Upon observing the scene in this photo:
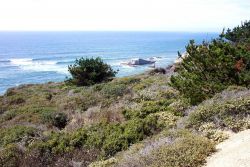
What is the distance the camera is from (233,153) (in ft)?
25.2

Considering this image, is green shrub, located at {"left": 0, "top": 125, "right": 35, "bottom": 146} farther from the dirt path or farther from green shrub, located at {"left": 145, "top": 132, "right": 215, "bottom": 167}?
the dirt path

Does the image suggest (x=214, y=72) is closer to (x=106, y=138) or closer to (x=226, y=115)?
(x=226, y=115)

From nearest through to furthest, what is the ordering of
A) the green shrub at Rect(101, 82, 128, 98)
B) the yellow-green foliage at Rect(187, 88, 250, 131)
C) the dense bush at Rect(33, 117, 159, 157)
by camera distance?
1. the yellow-green foliage at Rect(187, 88, 250, 131)
2. the dense bush at Rect(33, 117, 159, 157)
3. the green shrub at Rect(101, 82, 128, 98)

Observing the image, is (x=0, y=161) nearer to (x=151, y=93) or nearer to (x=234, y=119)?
(x=234, y=119)

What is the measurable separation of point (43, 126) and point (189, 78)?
6083mm

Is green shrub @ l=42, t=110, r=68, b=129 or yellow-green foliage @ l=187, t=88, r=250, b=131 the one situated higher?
yellow-green foliage @ l=187, t=88, r=250, b=131

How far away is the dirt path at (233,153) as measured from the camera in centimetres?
721

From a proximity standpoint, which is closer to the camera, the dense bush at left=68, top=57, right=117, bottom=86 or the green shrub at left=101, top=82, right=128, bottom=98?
the green shrub at left=101, top=82, right=128, bottom=98

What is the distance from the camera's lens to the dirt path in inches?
A: 284

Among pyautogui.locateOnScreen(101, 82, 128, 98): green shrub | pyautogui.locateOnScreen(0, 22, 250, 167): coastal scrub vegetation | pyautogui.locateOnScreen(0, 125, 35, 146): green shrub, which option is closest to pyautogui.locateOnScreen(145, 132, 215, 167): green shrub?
pyautogui.locateOnScreen(0, 22, 250, 167): coastal scrub vegetation

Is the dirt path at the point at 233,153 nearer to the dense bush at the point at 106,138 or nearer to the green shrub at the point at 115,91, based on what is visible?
the dense bush at the point at 106,138

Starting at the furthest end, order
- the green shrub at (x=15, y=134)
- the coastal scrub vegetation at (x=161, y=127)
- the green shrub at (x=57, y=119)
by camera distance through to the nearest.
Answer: the green shrub at (x=57, y=119) → the green shrub at (x=15, y=134) → the coastal scrub vegetation at (x=161, y=127)

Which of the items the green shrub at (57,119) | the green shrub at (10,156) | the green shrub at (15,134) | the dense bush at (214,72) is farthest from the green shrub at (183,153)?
the green shrub at (57,119)

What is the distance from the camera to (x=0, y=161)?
1061cm
